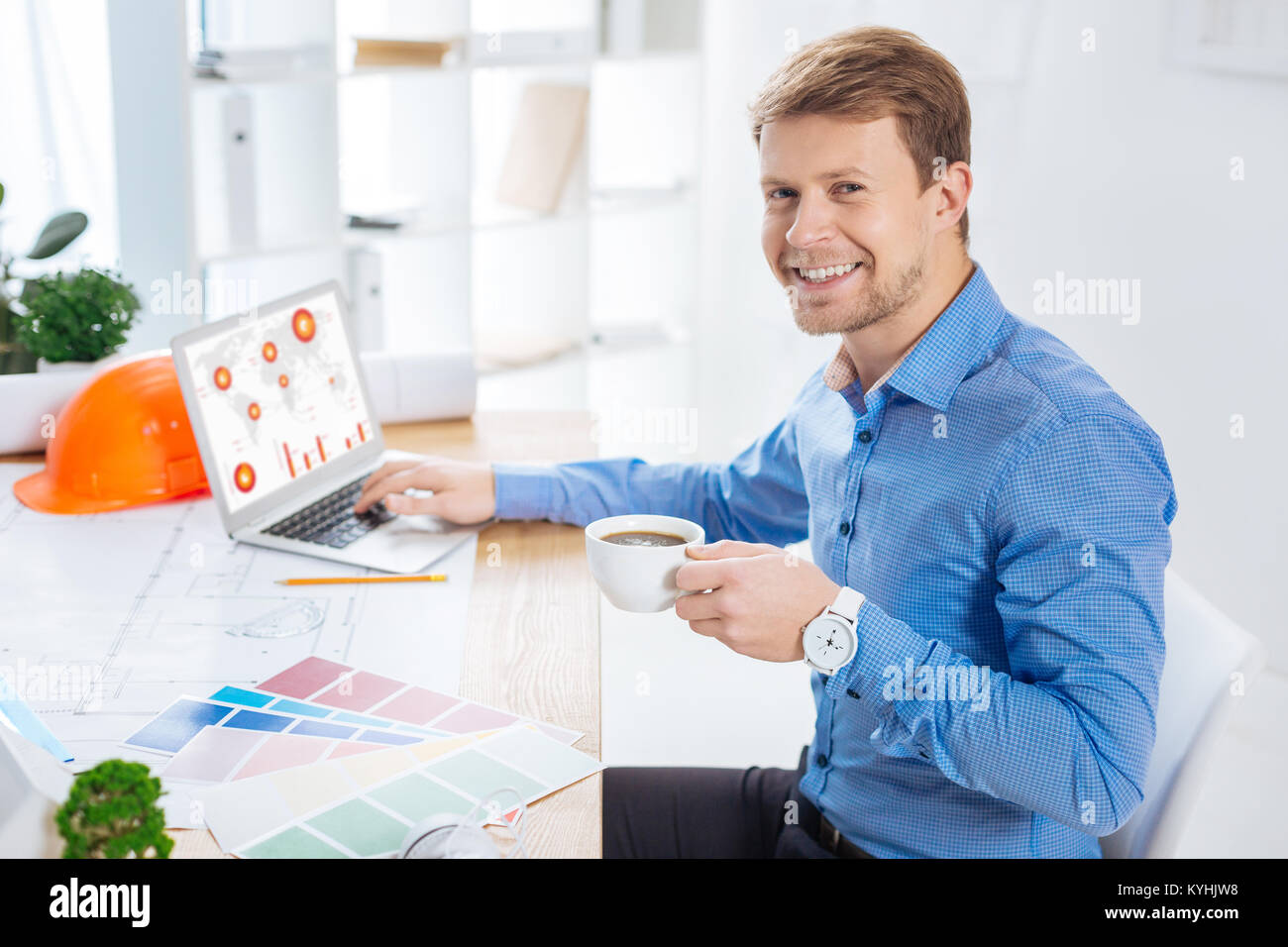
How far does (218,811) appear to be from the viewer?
0.97 meters

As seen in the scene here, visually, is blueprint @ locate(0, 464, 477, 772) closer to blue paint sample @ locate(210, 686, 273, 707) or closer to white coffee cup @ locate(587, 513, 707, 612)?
blue paint sample @ locate(210, 686, 273, 707)

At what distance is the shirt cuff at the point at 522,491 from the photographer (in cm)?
158

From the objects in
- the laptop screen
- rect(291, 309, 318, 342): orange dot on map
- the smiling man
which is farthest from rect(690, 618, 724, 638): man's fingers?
rect(291, 309, 318, 342): orange dot on map

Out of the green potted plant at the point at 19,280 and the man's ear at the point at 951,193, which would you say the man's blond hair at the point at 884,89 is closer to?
the man's ear at the point at 951,193

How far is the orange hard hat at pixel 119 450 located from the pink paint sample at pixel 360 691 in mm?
621

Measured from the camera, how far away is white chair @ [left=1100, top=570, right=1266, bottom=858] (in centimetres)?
110

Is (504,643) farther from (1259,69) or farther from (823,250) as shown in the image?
(1259,69)

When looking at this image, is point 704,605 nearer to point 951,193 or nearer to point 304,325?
Result: point 951,193

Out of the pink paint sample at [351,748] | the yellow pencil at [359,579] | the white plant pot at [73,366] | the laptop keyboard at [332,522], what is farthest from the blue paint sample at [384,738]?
the white plant pot at [73,366]

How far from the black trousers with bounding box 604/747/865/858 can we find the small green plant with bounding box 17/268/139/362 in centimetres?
104

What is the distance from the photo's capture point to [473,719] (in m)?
1.12
